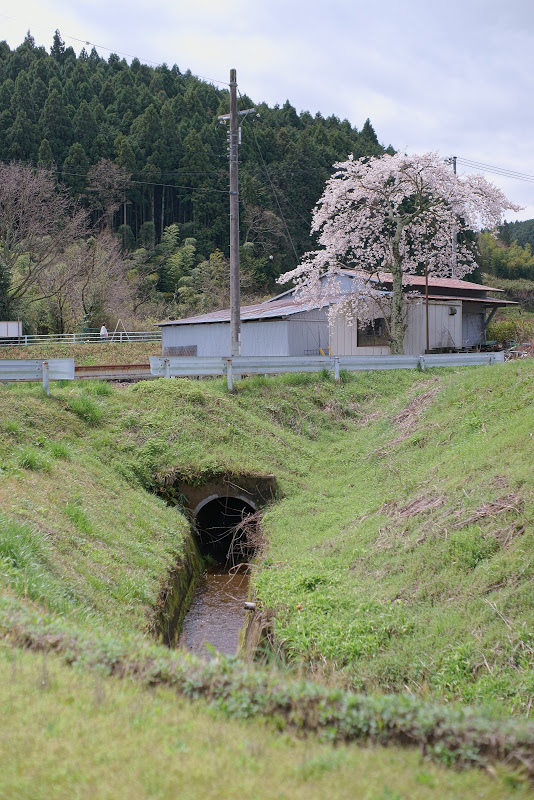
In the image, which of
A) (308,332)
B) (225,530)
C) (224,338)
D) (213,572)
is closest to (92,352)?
(224,338)

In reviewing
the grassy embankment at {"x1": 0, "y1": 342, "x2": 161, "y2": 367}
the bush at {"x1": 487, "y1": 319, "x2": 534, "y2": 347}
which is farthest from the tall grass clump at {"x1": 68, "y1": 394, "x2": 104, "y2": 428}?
the bush at {"x1": 487, "y1": 319, "x2": 534, "y2": 347}

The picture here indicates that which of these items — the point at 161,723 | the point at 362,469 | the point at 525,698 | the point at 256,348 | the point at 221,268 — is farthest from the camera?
the point at 221,268

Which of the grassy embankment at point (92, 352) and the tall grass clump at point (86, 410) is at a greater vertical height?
the grassy embankment at point (92, 352)

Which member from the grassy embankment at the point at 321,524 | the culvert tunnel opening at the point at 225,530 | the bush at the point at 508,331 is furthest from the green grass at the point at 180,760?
the bush at the point at 508,331

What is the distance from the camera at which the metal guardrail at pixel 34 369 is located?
45.4 ft

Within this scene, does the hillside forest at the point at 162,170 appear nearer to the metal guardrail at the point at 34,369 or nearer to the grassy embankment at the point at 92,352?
the grassy embankment at the point at 92,352

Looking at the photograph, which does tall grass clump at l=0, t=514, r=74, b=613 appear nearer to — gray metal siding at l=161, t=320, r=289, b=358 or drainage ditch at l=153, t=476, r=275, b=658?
drainage ditch at l=153, t=476, r=275, b=658

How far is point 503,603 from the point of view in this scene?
595cm

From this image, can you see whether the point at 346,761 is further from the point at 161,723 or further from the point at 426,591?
the point at 426,591

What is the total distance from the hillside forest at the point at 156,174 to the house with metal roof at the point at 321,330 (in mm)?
13427

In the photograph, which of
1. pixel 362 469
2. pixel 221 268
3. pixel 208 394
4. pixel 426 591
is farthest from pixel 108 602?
pixel 221 268

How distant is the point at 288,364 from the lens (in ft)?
58.7

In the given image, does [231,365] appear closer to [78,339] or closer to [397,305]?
[397,305]

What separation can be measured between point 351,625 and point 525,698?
2060 mm
